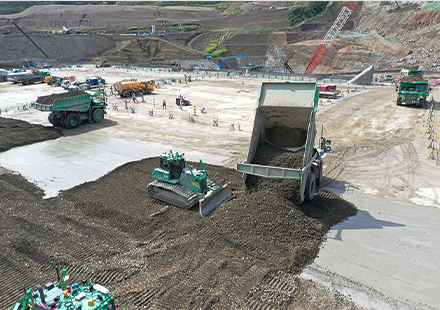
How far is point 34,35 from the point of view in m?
67.4

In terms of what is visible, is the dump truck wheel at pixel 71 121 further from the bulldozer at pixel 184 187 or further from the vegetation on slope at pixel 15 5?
the vegetation on slope at pixel 15 5

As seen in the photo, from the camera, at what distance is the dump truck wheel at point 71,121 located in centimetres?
2119

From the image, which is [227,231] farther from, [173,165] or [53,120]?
[53,120]

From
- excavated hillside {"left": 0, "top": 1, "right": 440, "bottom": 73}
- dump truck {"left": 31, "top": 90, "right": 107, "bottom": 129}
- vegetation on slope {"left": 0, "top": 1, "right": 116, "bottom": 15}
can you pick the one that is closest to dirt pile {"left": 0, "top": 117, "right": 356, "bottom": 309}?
dump truck {"left": 31, "top": 90, "right": 107, "bottom": 129}

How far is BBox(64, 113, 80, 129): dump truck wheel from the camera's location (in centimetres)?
2119

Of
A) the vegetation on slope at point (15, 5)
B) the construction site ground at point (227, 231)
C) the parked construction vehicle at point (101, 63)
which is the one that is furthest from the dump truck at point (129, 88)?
the vegetation on slope at point (15, 5)

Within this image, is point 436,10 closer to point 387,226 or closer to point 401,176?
point 401,176

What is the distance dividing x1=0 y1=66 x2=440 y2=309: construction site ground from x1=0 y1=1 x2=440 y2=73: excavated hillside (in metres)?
40.3

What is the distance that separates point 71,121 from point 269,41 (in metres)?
57.1

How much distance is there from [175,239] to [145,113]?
17995 mm

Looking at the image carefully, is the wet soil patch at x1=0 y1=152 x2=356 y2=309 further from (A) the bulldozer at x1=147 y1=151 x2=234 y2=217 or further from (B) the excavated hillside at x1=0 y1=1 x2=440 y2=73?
(B) the excavated hillside at x1=0 y1=1 x2=440 y2=73

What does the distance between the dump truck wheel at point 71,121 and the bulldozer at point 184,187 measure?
1286cm

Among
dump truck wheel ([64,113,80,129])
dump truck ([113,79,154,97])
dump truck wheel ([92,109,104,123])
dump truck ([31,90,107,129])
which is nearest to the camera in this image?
dump truck ([31,90,107,129])

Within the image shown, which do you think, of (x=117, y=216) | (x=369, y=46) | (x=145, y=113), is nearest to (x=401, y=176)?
(x=117, y=216)
